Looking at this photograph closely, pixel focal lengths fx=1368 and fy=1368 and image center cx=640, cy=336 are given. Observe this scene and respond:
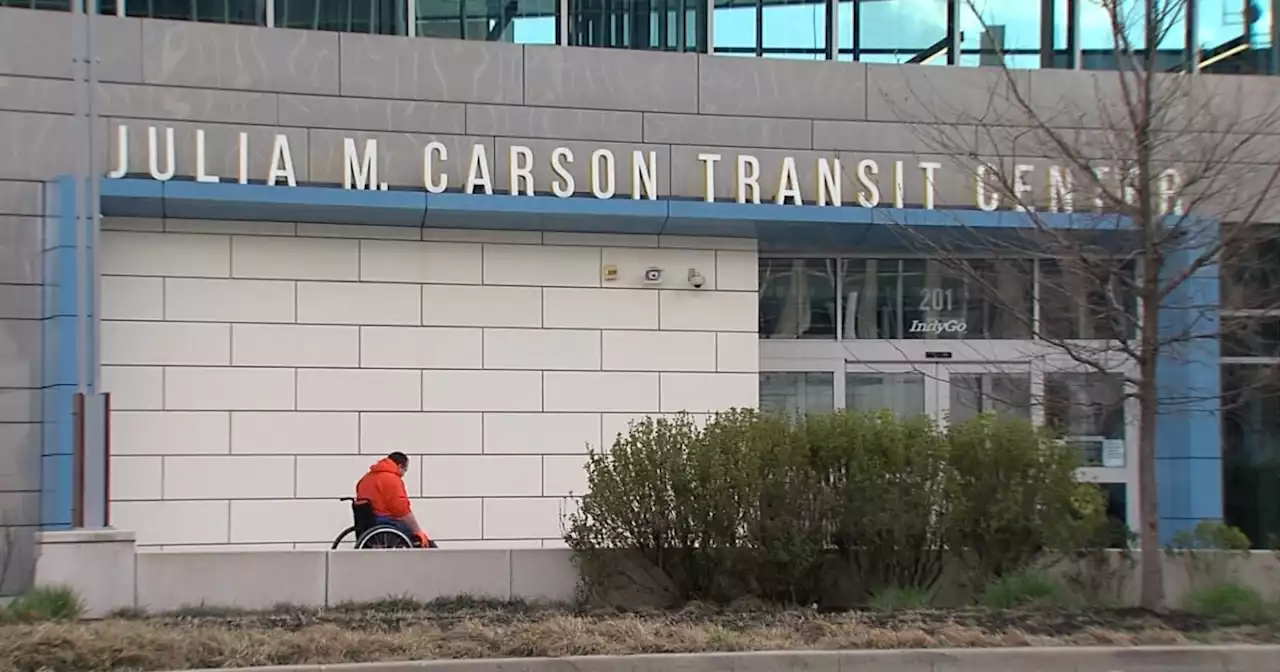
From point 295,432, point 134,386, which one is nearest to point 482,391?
point 295,432

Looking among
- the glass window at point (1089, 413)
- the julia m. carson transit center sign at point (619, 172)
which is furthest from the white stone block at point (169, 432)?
the glass window at point (1089, 413)

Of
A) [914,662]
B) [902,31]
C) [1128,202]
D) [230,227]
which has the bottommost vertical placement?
[914,662]

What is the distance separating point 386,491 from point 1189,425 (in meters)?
9.02

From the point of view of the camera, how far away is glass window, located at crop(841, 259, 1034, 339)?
52.4 feet

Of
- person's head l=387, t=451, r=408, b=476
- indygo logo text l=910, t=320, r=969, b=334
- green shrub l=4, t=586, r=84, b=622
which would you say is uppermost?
indygo logo text l=910, t=320, r=969, b=334

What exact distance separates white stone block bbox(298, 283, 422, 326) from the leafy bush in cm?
367

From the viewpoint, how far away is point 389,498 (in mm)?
13195

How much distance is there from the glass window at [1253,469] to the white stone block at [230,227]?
10959 millimetres

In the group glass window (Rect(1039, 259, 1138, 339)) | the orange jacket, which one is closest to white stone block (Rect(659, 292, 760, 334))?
glass window (Rect(1039, 259, 1138, 339))

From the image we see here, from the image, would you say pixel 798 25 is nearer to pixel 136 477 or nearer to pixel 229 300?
pixel 229 300

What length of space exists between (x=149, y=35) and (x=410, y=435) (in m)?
4.87

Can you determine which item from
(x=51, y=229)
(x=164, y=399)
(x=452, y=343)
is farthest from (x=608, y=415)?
(x=51, y=229)

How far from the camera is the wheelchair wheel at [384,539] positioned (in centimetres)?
1312

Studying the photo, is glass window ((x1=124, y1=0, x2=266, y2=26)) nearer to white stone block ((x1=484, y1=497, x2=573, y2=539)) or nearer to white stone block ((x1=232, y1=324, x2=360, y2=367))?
white stone block ((x1=232, y1=324, x2=360, y2=367))
